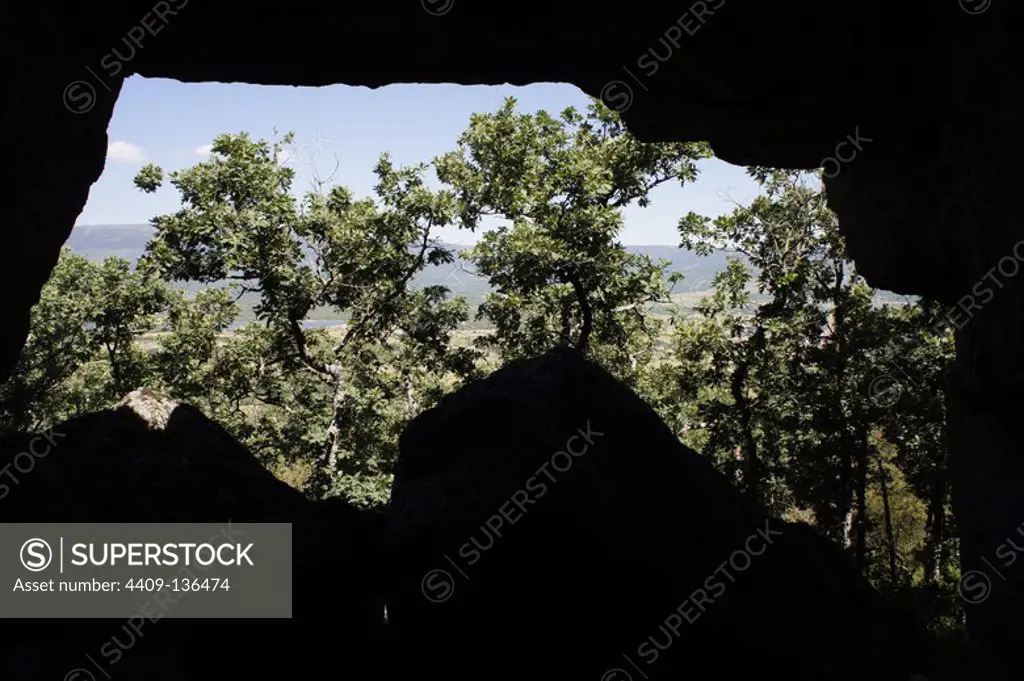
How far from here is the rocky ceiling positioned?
4988 millimetres

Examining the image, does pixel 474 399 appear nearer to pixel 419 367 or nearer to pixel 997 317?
pixel 997 317

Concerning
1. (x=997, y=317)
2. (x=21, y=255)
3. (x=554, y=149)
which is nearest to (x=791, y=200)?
(x=554, y=149)

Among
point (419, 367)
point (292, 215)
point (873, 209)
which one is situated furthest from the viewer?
point (419, 367)

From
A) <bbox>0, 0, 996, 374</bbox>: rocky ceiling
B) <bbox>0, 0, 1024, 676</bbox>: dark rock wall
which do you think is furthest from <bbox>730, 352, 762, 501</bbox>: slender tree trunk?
<bbox>0, 0, 1024, 676</bbox>: dark rock wall

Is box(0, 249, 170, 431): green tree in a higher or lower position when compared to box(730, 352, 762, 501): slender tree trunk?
higher

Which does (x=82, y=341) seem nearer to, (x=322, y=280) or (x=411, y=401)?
(x=322, y=280)

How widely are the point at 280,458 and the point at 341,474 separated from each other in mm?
2710

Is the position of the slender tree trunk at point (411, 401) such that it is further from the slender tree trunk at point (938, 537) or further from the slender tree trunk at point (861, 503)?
the slender tree trunk at point (938, 537)

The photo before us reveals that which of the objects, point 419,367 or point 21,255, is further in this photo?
point 419,367

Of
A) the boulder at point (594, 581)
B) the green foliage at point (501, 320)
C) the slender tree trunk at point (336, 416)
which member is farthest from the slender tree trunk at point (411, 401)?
the boulder at point (594, 581)

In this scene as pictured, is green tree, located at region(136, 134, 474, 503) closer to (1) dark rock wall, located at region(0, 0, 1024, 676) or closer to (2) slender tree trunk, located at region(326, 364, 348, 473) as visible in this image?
(2) slender tree trunk, located at region(326, 364, 348, 473)

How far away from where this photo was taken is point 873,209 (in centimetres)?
728
